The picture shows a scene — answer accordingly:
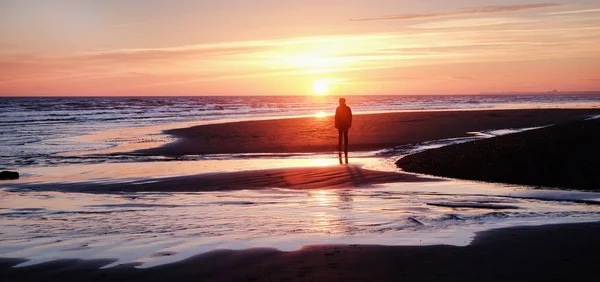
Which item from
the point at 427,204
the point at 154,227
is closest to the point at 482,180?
the point at 427,204

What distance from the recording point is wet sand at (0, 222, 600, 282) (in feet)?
21.2

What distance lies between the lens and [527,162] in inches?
619

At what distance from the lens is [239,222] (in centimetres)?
967

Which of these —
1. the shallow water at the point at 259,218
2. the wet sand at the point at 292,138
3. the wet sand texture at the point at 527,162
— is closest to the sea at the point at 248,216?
the shallow water at the point at 259,218

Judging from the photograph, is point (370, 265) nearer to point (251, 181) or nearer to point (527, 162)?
point (251, 181)

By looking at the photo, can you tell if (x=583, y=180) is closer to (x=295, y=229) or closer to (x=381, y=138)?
(x=295, y=229)

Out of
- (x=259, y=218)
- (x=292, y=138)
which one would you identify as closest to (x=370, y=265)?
(x=259, y=218)

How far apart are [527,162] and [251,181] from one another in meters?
6.62

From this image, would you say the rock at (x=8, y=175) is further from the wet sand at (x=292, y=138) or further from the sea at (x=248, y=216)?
the wet sand at (x=292, y=138)

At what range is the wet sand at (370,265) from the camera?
21.2ft

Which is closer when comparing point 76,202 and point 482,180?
point 76,202

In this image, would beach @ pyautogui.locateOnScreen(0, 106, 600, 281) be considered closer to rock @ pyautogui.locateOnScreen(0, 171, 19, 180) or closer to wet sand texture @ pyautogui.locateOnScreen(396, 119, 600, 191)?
rock @ pyautogui.locateOnScreen(0, 171, 19, 180)

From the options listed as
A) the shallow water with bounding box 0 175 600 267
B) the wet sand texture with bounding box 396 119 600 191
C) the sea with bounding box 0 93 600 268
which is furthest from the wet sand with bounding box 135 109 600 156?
the shallow water with bounding box 0 175 600 267

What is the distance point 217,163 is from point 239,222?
36.7ft
